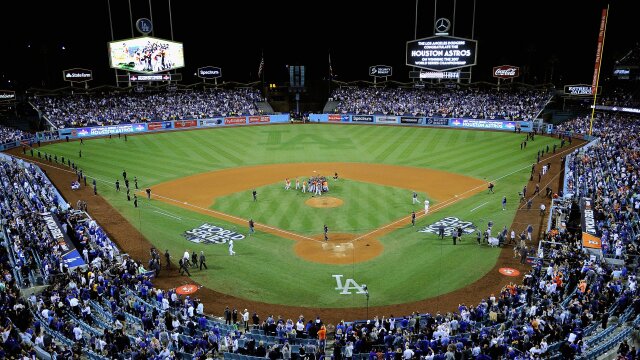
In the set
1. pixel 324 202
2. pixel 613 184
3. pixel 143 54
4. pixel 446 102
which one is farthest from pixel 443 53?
pixel 143 54

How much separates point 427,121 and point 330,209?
47.1 meters

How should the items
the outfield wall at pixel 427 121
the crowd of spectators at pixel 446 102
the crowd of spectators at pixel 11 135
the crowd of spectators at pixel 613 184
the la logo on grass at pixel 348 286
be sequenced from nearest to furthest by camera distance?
1. the la logo on grass at pixel 348 286
2. the crowd of spectators at pixel 613 184
3. the crowd of spectators at pixel 11 135
4. the outfield wall at pixel 427 121
5. the crowd of spectators at pixel 446 102

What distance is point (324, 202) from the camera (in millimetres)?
40250

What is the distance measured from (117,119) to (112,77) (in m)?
27.0

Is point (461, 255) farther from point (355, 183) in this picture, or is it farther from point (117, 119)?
point (117, 119)

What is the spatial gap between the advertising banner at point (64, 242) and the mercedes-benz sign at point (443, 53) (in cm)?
6268

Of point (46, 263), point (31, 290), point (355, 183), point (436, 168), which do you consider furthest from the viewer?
point (436, 168)

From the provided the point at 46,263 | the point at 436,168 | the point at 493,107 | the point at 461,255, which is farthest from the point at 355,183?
the point at 493,107

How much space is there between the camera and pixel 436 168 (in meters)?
52.5

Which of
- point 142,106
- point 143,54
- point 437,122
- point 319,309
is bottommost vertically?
point 319,309

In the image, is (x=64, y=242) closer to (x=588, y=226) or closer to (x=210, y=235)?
(x=210, y=235)

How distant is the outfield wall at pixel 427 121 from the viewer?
74000 mm

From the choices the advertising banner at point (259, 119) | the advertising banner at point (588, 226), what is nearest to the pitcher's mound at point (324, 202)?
the advertising banner at point (588, 226)

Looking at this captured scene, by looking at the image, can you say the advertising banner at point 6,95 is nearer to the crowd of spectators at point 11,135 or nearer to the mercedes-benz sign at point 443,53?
the crowd of spectators at point 11,135
